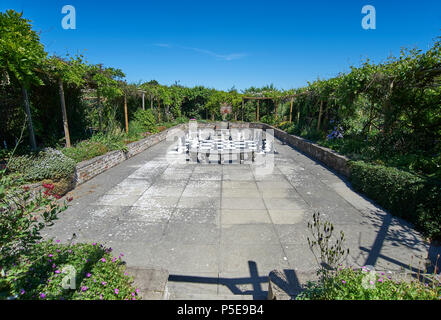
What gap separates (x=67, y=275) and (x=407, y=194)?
4.87 m

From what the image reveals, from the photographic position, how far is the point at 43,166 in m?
4.46

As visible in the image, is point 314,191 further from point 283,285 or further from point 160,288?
point 160,288

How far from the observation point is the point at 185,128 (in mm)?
18078

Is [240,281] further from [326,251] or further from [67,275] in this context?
[67,275]

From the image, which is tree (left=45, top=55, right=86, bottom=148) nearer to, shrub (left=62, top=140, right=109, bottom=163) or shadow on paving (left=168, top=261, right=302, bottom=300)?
shrub (left=62, top=140, right=109, bottom=163)

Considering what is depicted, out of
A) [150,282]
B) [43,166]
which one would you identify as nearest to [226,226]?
[150,282]

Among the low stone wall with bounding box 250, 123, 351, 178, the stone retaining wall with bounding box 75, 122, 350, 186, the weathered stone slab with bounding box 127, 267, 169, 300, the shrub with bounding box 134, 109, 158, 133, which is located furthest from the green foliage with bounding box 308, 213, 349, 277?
the shrub with bounding box 134, 109, 158, 133

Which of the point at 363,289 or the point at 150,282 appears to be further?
the point at 150,282

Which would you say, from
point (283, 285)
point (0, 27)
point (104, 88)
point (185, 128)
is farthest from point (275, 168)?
point (185, 128)

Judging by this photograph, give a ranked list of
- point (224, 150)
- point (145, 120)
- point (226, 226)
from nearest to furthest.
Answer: point (226, 226) < point (224, 150) < point (145, 120)

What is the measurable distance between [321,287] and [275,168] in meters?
5.52

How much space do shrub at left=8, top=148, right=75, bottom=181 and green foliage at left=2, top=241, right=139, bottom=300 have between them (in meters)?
3.03

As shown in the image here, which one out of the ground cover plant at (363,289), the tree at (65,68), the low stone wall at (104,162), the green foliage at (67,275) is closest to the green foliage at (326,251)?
the ground cover plant at (363,289)

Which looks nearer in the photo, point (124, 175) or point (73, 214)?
point (73, 214)
